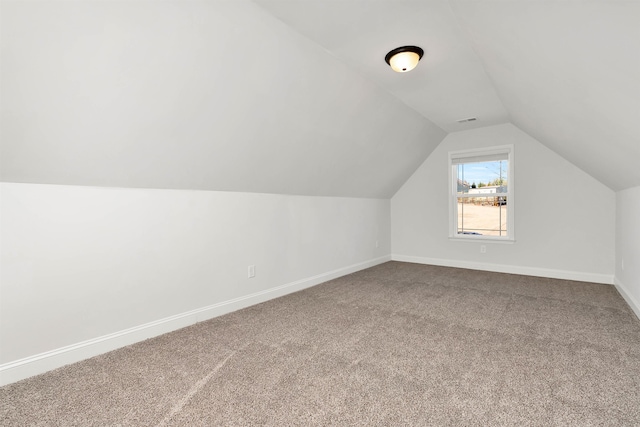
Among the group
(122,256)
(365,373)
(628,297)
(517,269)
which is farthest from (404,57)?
(517,269)

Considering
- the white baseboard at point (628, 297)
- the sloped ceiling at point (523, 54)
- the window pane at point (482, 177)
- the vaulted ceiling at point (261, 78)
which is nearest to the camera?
the sloped ceiling at point (523, 54)

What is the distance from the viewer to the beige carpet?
1.57m

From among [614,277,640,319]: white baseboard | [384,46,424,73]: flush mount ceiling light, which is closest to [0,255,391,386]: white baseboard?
[384,46,424,73]: flush mount ceiling light

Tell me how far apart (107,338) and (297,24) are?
2.61 metres

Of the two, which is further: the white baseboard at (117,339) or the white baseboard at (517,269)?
the white baseboard at (517,269)

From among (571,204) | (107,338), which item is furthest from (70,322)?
(571,204)

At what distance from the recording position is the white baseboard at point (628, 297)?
2946mm

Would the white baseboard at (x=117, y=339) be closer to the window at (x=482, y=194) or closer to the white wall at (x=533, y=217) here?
the white wall at (x=533, y=217)

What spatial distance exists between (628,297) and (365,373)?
3186mm

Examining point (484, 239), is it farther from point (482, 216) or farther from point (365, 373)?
point (365, 373)

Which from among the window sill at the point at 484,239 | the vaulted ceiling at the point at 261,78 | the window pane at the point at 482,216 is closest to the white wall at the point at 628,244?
the vaulted ceiling at the point at 261,78

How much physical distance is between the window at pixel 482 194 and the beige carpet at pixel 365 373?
79.6 inches

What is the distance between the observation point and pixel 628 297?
328 cm

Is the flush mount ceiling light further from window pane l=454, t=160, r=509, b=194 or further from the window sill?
the window sill
